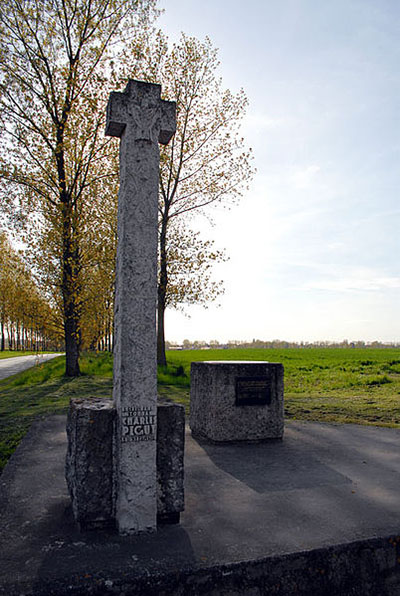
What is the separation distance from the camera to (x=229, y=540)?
3.22m

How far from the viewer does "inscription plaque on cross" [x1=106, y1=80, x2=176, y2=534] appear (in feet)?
11.5

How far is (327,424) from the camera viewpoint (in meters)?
8.12

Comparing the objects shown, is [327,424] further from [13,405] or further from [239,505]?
[13,405]

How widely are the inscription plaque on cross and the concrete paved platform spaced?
0.36 m

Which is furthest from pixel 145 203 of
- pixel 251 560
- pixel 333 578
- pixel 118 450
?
pixel 333 578

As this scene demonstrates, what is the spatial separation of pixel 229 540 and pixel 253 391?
3.52m

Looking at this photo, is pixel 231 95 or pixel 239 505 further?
pixel 231 95

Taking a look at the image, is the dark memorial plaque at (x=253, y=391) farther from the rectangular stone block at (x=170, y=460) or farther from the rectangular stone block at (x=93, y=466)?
the rectangular stone block at (x=93, y=466)

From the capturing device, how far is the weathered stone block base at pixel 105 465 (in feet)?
11.6

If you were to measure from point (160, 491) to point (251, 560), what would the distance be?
100 centimetres

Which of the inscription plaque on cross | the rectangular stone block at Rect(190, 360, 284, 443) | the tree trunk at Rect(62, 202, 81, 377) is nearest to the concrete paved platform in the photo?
the inscription plaque on cross

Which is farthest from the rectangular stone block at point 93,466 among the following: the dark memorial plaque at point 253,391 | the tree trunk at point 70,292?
the tree trunk at point 70,292

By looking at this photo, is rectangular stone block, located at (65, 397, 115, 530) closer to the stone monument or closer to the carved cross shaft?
the stone monument

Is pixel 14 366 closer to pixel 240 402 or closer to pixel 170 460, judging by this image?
pixel 240 402
